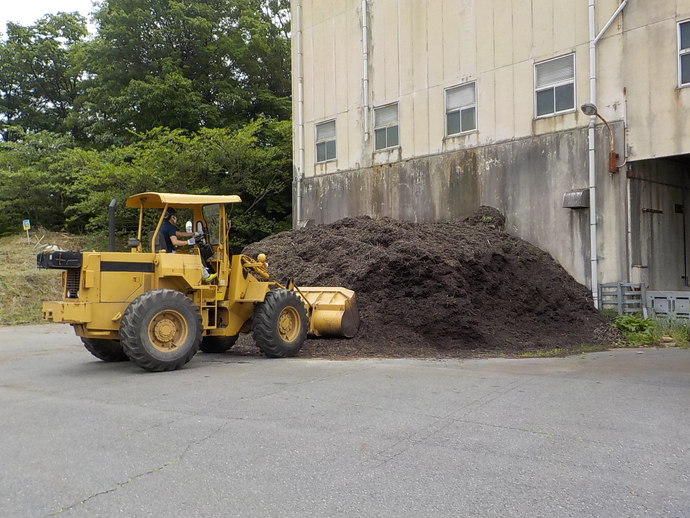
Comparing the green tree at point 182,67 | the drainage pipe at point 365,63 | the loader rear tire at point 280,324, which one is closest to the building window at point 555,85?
the drainage pipe at point 365,63

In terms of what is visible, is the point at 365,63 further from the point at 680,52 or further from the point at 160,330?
the point at 160,330

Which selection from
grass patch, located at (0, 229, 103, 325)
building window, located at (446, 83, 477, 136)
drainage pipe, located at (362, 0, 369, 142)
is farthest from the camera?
drainage pipe, located at (362, 0, 369, 142)

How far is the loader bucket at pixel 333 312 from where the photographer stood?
12.5 metres

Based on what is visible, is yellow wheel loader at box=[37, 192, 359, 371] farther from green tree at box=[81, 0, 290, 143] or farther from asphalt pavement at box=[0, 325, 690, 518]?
green tree at box=[81, 0, 290, 143]

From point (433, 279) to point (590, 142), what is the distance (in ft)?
17.1

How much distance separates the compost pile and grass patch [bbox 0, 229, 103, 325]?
27.6 ft

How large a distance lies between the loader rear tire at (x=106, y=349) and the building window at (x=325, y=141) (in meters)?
12.7

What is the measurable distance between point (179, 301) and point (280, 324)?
2.21 meters

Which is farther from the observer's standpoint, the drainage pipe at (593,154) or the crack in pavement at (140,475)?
the drainage pipe at (593,154)

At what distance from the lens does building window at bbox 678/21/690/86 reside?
47.4 feet

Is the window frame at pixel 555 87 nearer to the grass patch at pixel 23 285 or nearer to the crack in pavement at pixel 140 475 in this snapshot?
the crack in pavement at pixel 140 475

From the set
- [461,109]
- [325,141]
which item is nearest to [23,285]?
[325,141]

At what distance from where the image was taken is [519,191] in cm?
1736

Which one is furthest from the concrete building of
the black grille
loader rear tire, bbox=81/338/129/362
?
the black grille
